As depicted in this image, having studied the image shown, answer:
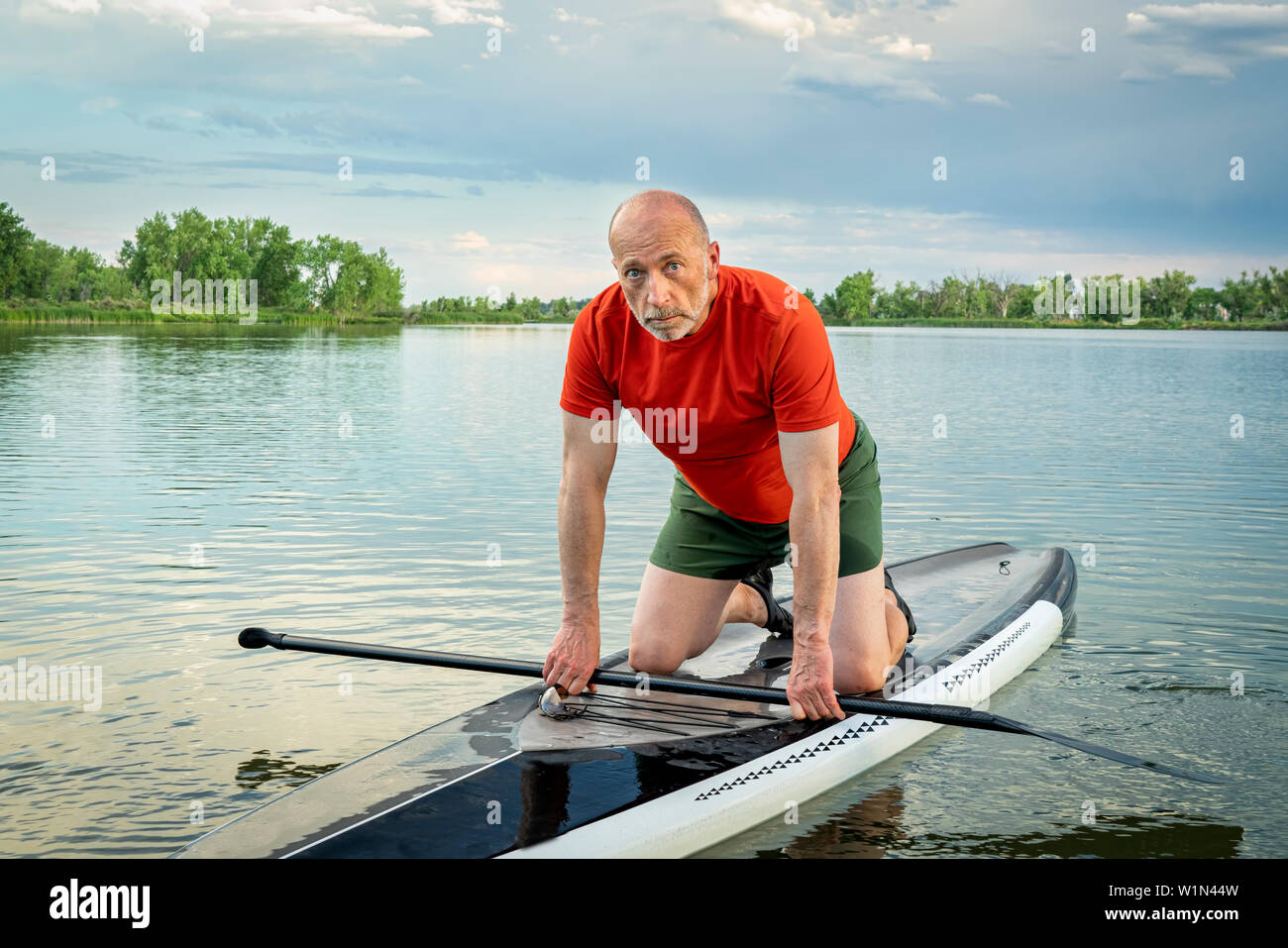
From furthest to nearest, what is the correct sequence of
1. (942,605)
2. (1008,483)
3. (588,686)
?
(1008,483), (942,605), (588,686)

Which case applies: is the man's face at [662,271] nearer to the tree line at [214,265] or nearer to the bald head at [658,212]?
the bald head at [658,212]

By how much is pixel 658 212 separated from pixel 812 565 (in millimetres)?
1486

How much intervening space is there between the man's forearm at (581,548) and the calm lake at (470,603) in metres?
1.17

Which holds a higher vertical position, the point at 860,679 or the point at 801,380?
the point at 801,380

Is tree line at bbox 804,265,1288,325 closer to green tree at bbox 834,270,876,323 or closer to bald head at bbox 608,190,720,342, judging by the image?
green tree at bbox 834,270,876,323

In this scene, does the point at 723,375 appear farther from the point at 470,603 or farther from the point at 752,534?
the point at 470,603

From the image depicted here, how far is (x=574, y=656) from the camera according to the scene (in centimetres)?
477

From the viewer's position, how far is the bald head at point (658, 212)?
4199mm

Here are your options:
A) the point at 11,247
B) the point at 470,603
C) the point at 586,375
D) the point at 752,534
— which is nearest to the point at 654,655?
the point at 752,534

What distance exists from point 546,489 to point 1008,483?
20.8ft

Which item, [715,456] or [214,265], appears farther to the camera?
[214,265]
